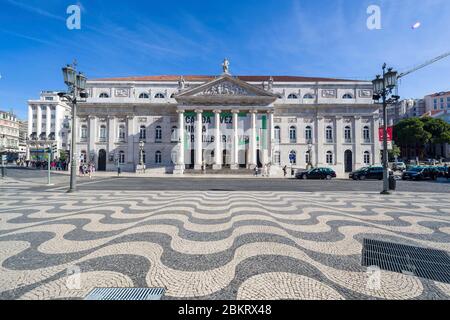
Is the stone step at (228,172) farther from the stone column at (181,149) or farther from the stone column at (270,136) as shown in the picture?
the stone column at (270,136)

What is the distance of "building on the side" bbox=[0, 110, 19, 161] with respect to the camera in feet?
246

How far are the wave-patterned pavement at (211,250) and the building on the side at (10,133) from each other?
100 meters

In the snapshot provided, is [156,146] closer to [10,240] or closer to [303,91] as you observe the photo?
[303,91]

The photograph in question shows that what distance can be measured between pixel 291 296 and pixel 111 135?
1653 inches

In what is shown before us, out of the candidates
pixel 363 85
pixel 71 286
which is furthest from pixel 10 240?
pixel 363 85

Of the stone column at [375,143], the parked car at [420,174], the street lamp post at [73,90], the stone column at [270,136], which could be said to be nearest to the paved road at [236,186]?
the street lamp post at [73,90]

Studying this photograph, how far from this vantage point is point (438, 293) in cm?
266

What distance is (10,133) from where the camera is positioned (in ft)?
260

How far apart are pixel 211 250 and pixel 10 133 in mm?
113457

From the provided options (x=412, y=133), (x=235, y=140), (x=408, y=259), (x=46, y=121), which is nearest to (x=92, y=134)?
(x=235, y=140)

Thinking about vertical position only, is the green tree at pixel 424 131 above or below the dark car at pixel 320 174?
above

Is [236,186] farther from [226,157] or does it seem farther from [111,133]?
[111,133]

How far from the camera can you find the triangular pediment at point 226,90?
34.2 m

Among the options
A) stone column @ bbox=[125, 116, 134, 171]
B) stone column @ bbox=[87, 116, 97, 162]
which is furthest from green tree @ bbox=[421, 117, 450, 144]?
stone column @ bbox=[87, 116, 97, 162]
